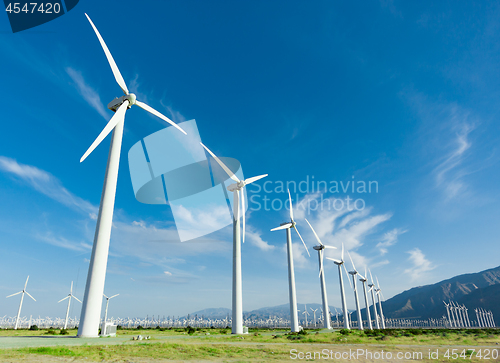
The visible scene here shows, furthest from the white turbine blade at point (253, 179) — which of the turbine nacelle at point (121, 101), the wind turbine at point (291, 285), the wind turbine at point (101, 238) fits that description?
the wind turbine at point (101, 238)

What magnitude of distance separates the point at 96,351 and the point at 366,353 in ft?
79.1

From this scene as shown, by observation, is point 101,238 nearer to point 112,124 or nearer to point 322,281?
point 112,124

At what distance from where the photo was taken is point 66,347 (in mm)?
19594

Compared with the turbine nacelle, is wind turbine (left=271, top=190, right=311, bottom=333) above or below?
below

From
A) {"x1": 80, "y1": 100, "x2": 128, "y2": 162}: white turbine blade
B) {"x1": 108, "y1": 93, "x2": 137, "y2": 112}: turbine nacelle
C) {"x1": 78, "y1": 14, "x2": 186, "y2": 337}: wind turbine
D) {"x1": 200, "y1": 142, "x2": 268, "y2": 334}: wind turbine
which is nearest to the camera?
{"x1": 78, "y1": 14, "x2": 186, "y2": 337}: wind turbine

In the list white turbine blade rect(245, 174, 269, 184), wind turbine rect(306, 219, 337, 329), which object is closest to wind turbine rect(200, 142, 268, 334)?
white turbine blade rect(245, 174, 269, 184)

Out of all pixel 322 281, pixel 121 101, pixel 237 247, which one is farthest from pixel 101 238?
pixel 322 281

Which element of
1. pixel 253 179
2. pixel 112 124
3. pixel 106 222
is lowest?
pixel 106 222

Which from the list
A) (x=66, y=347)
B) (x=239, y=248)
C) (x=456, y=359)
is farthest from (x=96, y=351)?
(x=239, y=248)

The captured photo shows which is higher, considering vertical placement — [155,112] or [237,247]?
[155,112]

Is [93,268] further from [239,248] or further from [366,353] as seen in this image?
[239,248]

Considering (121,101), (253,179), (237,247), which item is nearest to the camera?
(121,101)

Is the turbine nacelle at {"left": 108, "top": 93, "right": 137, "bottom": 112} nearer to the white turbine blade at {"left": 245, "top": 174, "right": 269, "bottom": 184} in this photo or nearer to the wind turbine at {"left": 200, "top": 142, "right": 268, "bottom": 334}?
the wind turbine at {"left": 200, "top": 142, "right": 268, "bottom": 334}

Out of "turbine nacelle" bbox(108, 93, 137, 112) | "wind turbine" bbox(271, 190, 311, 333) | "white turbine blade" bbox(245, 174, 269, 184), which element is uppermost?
"white turbine blade" bbox(245, 174, 269, 184)
